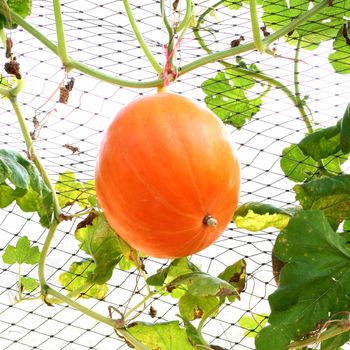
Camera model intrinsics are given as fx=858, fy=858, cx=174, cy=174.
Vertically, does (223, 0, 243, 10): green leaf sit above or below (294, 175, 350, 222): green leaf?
above

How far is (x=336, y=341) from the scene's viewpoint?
1.01 meters

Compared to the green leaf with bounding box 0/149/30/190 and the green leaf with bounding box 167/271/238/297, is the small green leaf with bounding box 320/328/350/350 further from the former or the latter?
the green leaf with bounding box 0/149/30/190

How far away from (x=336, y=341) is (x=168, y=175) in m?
0.37

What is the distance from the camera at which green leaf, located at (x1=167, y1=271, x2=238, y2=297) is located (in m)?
0.92

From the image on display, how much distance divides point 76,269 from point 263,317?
0.95 feet

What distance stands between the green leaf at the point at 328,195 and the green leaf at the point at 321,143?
0.03 metres

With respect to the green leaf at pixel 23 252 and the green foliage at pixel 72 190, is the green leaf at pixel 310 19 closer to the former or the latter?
the green foliage at pixel 72 190

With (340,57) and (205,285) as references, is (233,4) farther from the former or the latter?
(205,285)

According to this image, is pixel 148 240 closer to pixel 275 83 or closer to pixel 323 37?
pixel 275 83

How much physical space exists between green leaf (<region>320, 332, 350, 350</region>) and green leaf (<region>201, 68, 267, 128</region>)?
391 mm

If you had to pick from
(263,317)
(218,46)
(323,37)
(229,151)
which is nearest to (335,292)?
(229,151)

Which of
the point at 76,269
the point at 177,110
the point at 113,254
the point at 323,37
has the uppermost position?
the point at 177,110

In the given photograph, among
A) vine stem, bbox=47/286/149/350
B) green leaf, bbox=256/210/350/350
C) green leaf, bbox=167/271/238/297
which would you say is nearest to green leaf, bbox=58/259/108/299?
vine stem, bbox=47/286/149/350

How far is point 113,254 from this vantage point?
3.46 feet
